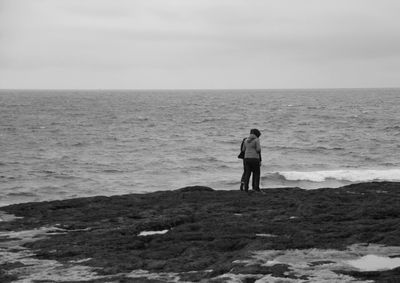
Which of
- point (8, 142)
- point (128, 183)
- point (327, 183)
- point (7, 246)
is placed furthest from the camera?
point (8, 142)

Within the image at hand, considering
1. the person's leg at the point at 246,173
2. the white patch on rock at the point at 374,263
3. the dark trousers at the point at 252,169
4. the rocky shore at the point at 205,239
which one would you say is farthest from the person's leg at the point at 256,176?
the white patch on rock at the point at 374,263

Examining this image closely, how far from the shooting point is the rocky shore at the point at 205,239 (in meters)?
8.24

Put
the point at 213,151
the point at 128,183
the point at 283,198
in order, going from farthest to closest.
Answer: the point at 213,151 < the point at 128,183 < the point at 283,198

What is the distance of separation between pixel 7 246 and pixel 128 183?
21.6m

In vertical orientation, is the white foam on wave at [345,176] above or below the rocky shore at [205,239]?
below

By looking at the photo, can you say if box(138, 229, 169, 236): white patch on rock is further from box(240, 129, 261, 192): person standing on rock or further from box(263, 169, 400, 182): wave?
box(263, 169, 400, 182): wave

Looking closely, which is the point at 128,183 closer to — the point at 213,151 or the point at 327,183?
the point at 327,183

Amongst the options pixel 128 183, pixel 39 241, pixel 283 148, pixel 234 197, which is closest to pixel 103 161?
pixel 128 183

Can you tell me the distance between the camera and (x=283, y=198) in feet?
47.9

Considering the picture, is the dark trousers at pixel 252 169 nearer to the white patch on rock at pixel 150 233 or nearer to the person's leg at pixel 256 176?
the person's leg at pixel 256 176

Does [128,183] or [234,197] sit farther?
[128,183]

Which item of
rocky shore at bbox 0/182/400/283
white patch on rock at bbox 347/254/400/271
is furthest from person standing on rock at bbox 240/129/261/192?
white patch on rock at bbox 347/254/400/271

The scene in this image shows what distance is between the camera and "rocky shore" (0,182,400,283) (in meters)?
8.24

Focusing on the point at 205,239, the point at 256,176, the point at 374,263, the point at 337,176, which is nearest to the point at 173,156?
the point at 337,176
